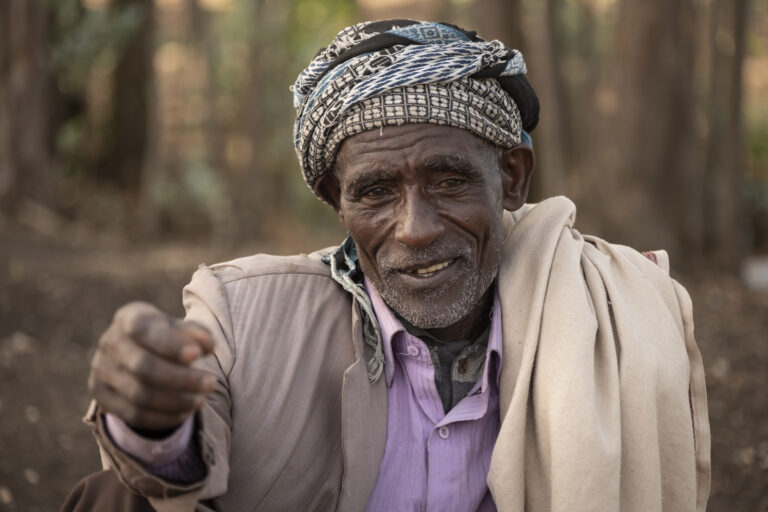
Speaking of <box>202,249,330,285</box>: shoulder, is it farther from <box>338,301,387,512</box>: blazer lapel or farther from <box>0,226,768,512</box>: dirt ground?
<box>0,226,768,512</box>: dirt ground

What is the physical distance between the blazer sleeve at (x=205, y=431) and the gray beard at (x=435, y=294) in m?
0.50

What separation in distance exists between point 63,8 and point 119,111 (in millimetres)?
1726

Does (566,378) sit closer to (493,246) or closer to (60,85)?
(493,246)

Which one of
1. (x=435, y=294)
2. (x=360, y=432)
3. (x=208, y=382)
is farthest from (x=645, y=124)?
(x=208, y=382)

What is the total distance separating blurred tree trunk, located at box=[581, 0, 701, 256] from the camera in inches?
294

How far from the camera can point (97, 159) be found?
1233cm

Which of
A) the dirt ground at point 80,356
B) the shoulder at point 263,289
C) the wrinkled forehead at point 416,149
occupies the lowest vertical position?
the dirt ground at point 80,356

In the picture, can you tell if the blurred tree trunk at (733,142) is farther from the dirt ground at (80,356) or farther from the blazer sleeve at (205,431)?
the blazer sleeve at (205,431)

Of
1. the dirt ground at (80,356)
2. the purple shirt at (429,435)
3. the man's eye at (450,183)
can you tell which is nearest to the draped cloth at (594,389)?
the purple shirt at (429,435)

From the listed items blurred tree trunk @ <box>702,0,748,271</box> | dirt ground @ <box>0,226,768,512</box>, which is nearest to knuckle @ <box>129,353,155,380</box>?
dirt ground @ <box>0,226,768,512</box>

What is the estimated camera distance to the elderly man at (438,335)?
2129 mm

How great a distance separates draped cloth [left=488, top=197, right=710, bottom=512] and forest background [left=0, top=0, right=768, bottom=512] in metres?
1.89

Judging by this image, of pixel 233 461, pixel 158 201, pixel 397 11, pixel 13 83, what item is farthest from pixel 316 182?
pixel 397 11

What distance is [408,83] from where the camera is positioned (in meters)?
2.25
